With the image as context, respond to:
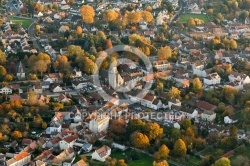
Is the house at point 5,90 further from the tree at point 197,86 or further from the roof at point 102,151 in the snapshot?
the tree at point 197,86

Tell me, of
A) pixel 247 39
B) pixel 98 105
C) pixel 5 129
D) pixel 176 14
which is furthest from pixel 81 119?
pixel 176 14

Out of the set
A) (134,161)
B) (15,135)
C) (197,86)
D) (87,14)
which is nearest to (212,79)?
(197,86)

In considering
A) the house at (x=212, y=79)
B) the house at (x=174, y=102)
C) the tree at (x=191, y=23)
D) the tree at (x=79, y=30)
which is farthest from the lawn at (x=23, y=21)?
the house at (x=174, y=102)

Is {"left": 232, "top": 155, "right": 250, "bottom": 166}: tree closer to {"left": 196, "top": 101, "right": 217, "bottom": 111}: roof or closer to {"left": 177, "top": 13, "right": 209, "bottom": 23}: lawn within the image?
{"left": 196, "top": 101, "right": 217, "bottom": 111}: roof

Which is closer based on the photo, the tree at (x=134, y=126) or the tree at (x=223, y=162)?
the tree at (x=223, y=162)

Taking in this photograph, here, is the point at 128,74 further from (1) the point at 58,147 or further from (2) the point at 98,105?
(1) the point at 58,147

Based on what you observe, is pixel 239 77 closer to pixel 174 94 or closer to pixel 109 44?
pixel 174 94
